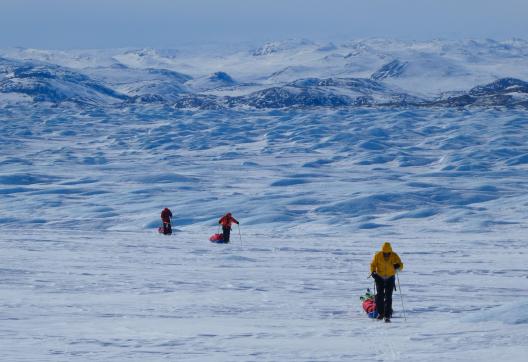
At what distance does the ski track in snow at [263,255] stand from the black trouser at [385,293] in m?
0.29

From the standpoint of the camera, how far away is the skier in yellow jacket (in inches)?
430

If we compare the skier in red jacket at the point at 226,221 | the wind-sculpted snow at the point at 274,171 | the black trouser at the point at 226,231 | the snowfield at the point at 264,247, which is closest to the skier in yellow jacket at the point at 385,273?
the snowfield at the point at 264,247

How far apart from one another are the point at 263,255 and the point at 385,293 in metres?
7.99

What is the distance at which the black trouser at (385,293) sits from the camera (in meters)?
11.0

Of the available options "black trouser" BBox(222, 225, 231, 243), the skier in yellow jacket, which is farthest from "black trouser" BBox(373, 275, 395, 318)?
"black trouser" BBox(222, 225, 231, 243)

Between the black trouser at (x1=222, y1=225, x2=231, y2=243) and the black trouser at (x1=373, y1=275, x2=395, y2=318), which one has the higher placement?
the black trouser at (x1=222, y1=225, x2=231, y2=243)

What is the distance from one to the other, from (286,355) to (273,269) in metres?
7.55

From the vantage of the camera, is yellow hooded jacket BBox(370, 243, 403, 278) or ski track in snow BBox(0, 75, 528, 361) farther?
yellow hooded jacket BBox(370, 243, 403, 278)

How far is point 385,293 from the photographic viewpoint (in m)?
11.0

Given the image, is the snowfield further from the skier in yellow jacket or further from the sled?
the skier in yellow jacket

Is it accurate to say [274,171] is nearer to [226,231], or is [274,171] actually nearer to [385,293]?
[226,231]

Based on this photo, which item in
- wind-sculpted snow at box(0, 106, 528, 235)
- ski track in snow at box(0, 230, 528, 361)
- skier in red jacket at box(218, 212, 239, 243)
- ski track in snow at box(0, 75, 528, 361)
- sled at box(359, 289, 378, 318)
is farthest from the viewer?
wind-sculpted snow at box(0, 106, 528, 235)

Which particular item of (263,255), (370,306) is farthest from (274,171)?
(370,306)

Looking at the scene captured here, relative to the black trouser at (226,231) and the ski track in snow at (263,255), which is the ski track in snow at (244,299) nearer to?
the ski track in snow at (263,255)
